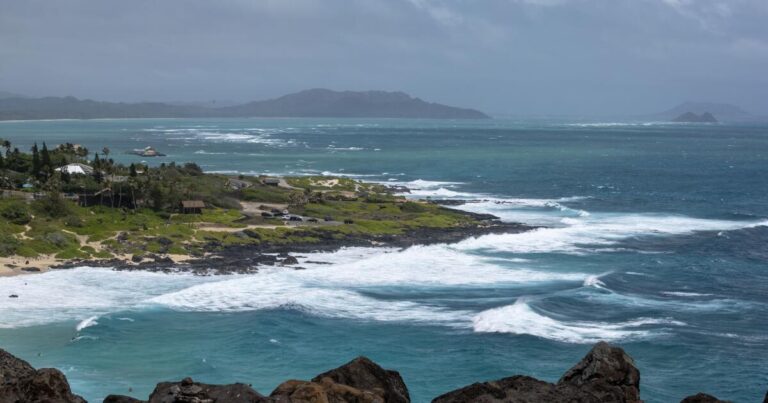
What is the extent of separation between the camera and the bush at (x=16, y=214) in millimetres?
66531

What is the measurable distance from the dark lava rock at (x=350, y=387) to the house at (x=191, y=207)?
63.1 meters

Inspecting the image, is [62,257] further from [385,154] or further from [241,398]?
[385,154]

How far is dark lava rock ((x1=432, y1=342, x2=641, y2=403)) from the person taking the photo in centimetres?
1525

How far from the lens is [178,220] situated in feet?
243

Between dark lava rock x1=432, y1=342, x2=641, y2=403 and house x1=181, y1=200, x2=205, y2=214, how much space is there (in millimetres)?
64701

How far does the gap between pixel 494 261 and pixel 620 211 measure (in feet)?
122

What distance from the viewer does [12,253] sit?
58.5 m

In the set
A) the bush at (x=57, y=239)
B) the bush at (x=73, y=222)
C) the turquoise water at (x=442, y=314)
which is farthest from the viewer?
the bush at (x=73, y=222)

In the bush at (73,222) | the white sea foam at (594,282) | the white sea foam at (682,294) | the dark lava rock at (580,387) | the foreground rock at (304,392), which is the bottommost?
the white sea foam at (682,294)

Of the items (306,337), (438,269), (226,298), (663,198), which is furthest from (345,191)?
(306,337)

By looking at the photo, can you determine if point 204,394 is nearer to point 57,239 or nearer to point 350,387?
point 350,387

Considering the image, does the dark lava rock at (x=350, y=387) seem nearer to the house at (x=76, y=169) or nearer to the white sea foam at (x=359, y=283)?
the white sea foam at (x=359, y=283)

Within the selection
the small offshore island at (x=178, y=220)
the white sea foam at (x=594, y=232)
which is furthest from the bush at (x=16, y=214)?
the white sea foam at (x=594, y=232)

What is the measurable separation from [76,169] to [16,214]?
73.3 feet
